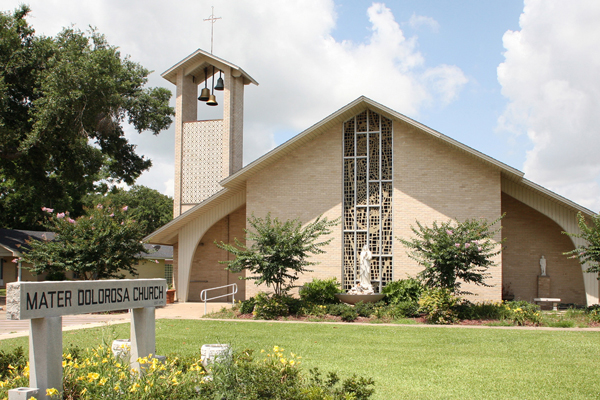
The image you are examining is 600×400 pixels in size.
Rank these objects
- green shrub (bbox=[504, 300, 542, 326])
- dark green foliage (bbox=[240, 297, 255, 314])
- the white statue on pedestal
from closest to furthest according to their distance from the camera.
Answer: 1. green shrub (bbox=[504, 300, 542, 326])
2. dark green foliage (bbox=[240, 297, 255, 314])
3. the white statue on pedestal

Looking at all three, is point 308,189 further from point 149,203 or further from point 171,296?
point 149,203

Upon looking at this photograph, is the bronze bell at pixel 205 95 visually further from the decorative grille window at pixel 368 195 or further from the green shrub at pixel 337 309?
the green shrub at pixel 337 309

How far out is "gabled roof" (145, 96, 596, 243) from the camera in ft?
62.8

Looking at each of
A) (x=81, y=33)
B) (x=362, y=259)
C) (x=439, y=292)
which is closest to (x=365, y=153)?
(x=362, y=259)

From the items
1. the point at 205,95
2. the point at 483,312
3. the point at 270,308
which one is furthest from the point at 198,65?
the point at 483,312

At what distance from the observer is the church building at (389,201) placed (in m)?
19.9

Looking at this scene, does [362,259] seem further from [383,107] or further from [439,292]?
[383,107]

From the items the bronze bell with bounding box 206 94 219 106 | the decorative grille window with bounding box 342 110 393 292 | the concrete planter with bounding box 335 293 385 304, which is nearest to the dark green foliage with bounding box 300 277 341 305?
the concrete planter with bounding box 335 293 385 304

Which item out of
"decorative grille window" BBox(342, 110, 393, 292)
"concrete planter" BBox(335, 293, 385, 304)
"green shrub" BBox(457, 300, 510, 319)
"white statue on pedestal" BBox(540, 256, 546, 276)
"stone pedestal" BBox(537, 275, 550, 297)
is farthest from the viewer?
"white statue on pedestal" BBox(540, 256, 546, 276)

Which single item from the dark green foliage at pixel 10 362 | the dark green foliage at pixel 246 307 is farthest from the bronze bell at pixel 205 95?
the dark green foliage at pixel 10 362

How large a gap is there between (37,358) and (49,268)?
16301 millimetres

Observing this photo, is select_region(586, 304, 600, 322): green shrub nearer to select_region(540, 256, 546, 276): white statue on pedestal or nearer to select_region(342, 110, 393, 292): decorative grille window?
select_region(540, 256, 546, 276): white statue on pedestal

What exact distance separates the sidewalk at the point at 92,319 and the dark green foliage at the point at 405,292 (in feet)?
21.1

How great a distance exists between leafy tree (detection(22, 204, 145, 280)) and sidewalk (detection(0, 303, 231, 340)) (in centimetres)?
207
